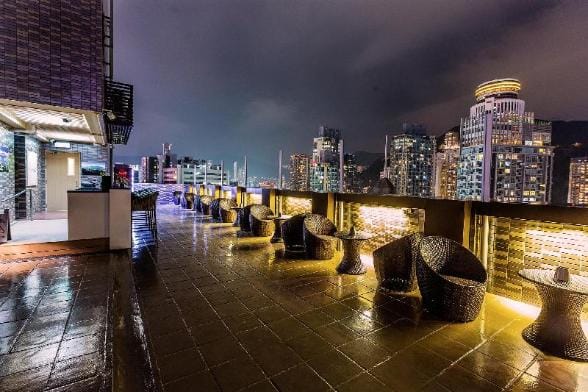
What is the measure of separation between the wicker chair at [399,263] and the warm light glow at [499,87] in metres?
109

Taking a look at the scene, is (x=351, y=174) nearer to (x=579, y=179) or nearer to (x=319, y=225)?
(x=319, y=225)

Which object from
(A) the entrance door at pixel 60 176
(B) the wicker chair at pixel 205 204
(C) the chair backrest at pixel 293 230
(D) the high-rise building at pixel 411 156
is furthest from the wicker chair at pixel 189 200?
(D) the high-rise building at pixel 411 156

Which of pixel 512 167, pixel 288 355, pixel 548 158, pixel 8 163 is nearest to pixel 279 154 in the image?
pixel 8 163

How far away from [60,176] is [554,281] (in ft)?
47.7

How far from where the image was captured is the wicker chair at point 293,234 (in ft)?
19.9

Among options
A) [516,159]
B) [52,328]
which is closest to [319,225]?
[52,328]

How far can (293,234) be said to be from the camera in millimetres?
6203

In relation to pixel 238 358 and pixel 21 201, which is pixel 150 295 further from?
pixel 21 201

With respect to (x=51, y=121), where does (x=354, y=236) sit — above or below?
below

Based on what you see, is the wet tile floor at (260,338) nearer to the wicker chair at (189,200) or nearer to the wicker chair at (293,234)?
the wicker chair at (293,234)

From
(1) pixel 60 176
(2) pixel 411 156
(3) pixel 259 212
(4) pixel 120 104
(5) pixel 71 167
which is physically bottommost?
(3) pixel 259 212

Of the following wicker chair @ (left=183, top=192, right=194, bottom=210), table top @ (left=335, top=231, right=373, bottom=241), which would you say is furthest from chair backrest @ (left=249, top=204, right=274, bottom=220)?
wicker chair @ (left=183, top=192, right=194, bottom=210)

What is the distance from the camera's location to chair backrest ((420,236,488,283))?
348 cm

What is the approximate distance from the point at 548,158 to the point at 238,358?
72712 millimetres
